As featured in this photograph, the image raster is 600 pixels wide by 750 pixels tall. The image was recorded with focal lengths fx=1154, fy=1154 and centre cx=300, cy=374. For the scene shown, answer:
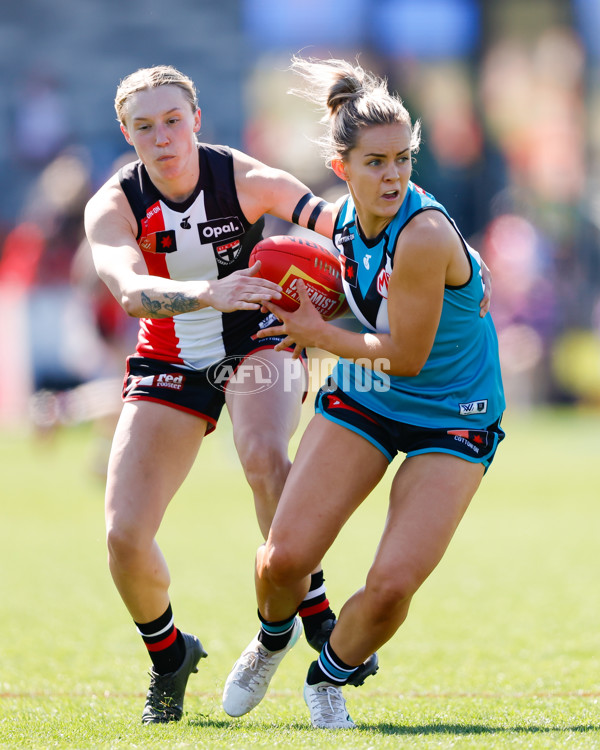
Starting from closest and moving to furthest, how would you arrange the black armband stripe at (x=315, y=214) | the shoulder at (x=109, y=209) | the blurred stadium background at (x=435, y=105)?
the shoulder at (x=109, y=209)
the black armband stripe at (x=315, y=214)
the blurred stadium background at (x=435, y=105)

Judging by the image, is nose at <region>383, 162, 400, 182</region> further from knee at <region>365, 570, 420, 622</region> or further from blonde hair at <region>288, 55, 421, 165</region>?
knee at <region>365, 570, 420, 622</region>

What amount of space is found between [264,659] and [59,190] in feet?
22.4

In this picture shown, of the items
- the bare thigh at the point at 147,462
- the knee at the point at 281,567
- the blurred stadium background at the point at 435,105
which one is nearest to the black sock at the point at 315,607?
the knee at the point at 281,567

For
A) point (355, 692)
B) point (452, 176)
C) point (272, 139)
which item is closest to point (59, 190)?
point (355, 692)

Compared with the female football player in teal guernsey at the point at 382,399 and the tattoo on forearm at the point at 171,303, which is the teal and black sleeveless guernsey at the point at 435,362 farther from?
the tattoo on forearm at the point at 171,303

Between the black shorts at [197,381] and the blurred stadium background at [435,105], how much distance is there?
11.1 m

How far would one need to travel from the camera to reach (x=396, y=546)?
3.85 m

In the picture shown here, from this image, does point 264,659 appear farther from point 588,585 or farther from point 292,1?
point 292,1

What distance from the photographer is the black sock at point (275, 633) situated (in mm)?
4258

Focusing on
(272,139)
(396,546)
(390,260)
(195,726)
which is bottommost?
(272,139)

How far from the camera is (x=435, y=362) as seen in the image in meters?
4.11

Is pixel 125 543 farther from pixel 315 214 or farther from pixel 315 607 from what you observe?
pixel 315 214

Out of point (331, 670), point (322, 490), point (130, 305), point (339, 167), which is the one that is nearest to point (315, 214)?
point (339, 167)

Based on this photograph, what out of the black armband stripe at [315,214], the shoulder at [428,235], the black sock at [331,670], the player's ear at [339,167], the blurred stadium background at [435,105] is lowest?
the blurred stadium background at [435,105]
